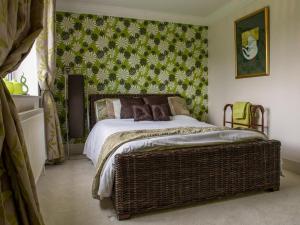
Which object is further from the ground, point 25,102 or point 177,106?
point 25,102

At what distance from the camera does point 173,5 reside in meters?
4.09

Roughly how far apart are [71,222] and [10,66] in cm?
134

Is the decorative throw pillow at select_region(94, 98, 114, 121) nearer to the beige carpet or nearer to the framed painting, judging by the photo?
the beige carpet

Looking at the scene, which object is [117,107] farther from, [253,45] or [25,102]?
[253,45]

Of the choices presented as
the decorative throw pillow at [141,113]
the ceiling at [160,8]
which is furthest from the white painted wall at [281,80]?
the decorative throw pillow at [141,113]

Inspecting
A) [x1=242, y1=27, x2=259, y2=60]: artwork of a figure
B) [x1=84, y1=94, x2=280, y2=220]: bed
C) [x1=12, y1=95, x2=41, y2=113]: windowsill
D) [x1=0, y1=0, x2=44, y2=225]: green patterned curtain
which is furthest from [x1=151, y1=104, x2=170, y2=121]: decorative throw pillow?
[x1=0, y1=0, x2=44, y2=225]: green patterned curtain

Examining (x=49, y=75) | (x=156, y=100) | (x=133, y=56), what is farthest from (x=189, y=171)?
(x=133, y=56)

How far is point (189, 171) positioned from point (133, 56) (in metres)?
2.77

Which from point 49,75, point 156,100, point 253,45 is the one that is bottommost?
point 156,100

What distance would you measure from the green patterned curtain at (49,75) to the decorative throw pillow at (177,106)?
1.89 metres

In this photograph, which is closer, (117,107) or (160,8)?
(117,107)

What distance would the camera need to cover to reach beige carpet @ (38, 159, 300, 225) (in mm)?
1895

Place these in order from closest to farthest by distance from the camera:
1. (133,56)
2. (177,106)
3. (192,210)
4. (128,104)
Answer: (192,210), (128,104), (177,106), (133,56)

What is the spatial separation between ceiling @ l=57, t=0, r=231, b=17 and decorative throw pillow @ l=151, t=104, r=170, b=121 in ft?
5.60
